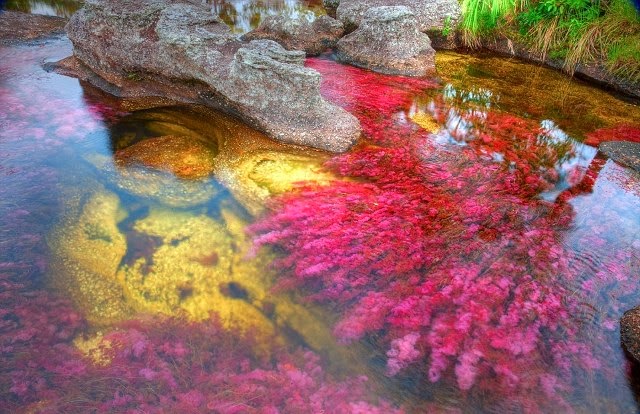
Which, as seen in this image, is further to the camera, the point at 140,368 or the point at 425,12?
the point at 425,12

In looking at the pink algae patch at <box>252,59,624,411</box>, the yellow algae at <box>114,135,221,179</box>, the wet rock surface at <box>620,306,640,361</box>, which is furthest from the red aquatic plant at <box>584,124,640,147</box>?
the yellow algae at <box>114,135,221,179</box>

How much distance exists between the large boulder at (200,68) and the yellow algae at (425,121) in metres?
1.03

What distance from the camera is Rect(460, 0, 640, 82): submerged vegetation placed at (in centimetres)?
671

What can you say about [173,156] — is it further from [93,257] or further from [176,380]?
[176,380]

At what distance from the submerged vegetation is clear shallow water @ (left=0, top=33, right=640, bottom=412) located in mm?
2682

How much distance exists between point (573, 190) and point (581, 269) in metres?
1.38

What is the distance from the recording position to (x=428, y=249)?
3.36 meters

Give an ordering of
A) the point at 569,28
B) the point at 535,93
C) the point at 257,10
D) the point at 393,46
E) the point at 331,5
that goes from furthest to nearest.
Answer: the point at 331,5 → the point at 257,10 → the point at 569,28 → the point at 393,46 → the point at 535,93

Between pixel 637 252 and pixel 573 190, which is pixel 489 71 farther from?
pixel 637 252

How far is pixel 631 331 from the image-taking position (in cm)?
277

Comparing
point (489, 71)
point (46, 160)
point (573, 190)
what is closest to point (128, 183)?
point (46, 160)

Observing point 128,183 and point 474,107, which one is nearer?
point 128,183

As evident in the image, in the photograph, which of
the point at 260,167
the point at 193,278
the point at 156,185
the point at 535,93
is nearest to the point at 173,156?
the point at 156,185

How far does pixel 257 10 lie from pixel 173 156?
7813mm
